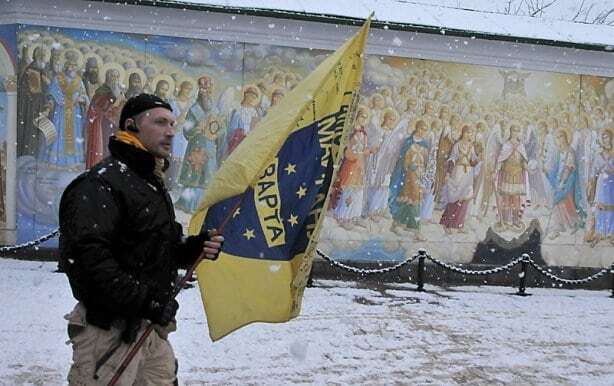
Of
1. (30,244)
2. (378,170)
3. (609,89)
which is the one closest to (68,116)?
(30,244)

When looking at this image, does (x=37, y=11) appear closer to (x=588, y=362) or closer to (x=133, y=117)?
(x=133, y=117)

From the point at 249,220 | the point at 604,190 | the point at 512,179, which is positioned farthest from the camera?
the point at 604,190

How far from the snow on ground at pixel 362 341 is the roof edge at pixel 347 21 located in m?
5.40

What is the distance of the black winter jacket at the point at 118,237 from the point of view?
2.50 meters

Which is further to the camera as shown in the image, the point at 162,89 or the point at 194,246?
the point at 162,89

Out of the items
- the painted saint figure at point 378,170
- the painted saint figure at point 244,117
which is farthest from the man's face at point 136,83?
the painted saint figure at point 378,170

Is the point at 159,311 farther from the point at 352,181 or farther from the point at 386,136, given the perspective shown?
the point at 386,136

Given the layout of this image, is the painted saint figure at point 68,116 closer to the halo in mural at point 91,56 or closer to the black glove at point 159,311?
the halo in mural at point 91,56

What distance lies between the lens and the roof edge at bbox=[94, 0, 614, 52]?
1082 cm

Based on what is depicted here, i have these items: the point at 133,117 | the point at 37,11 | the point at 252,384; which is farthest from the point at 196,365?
the point at 37,11

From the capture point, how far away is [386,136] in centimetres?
1198

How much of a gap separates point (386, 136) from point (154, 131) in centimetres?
948

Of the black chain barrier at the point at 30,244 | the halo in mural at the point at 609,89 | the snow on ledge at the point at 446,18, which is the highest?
the snow on ledge at the point at 446,18

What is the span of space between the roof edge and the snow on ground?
540 centimetres
